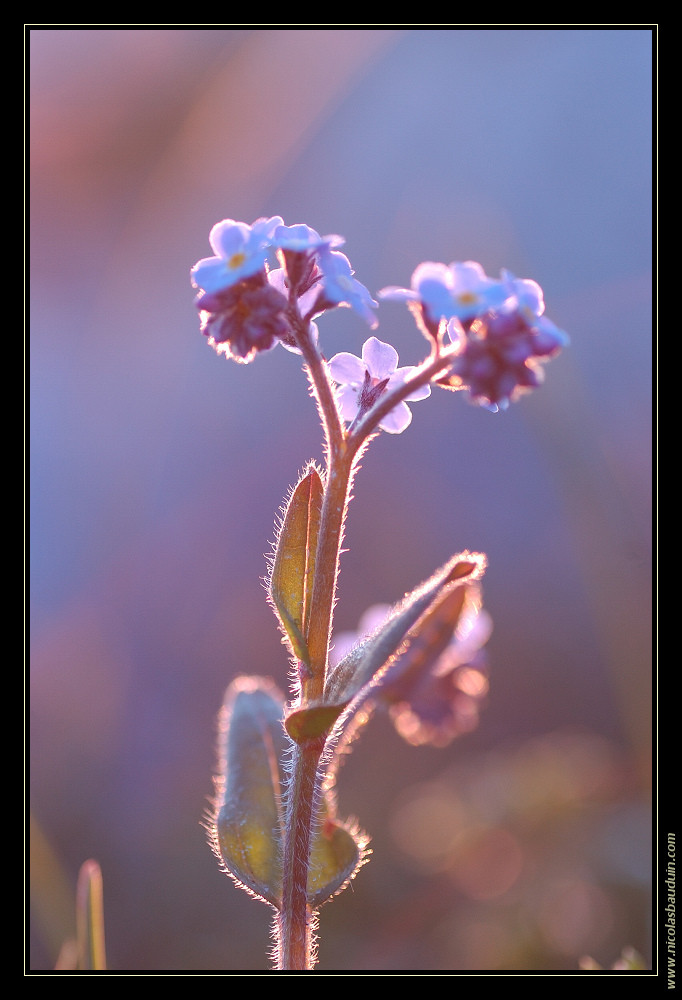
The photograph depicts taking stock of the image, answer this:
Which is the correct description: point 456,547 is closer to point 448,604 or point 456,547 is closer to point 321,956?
point 321,956

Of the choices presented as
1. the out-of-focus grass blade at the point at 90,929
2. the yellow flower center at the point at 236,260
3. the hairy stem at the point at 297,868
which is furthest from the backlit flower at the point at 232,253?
the out-of-focus grass blade at the point at 90,929

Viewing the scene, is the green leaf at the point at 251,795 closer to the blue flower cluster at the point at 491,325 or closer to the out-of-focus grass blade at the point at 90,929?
the out-of-focus grass blade at the point at 90,929

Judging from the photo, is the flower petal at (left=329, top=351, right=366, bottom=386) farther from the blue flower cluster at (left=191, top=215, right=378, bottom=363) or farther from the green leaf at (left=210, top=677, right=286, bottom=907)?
the green leaf at (left=210, top=677, right=286, bottom=907)

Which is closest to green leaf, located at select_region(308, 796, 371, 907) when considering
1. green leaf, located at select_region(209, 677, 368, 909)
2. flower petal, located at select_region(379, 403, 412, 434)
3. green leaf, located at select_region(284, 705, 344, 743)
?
green leaf, located at select_region(209, 677, 368, 909)

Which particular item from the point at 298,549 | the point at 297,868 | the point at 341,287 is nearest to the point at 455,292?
the point at 341,287

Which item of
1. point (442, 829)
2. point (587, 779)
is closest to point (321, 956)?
point (442, 829)
